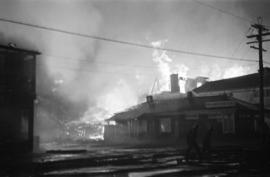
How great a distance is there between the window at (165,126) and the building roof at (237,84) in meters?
16.7

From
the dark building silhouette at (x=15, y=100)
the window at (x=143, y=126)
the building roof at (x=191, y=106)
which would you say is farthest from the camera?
the window at (x=143, y=126)

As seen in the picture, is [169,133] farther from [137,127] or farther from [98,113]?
[98,113]

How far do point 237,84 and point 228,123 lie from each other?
65.3 ft

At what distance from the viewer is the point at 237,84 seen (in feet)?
177

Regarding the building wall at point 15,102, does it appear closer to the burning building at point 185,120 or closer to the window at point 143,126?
the burning building at point 185,120

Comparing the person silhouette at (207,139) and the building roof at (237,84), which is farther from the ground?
the building roof at (237,84)

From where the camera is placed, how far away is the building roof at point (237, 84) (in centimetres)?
5172

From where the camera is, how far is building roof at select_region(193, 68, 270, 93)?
51.7 metres

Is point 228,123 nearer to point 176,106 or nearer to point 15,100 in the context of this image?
point 176,106

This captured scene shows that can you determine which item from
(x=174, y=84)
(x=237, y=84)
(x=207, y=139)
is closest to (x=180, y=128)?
(x=237, y=84)

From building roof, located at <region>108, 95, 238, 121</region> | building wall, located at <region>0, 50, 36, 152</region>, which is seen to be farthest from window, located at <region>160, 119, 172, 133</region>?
building wall, located at <region>0, 50, 36, 152</region>

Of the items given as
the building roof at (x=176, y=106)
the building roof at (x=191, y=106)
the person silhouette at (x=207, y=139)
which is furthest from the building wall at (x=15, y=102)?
the building roof at (x=176, y=106)

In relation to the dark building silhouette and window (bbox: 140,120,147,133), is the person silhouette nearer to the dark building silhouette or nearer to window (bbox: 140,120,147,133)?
the dark building silhouette

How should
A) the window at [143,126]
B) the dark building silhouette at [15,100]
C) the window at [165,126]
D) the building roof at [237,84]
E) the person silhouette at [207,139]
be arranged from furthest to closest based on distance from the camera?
the building roof at [237,84]
the window at [143,126]
the window at [165,126]
the dark building silhouette at [15,100]
the person silhouette at [207,139]
